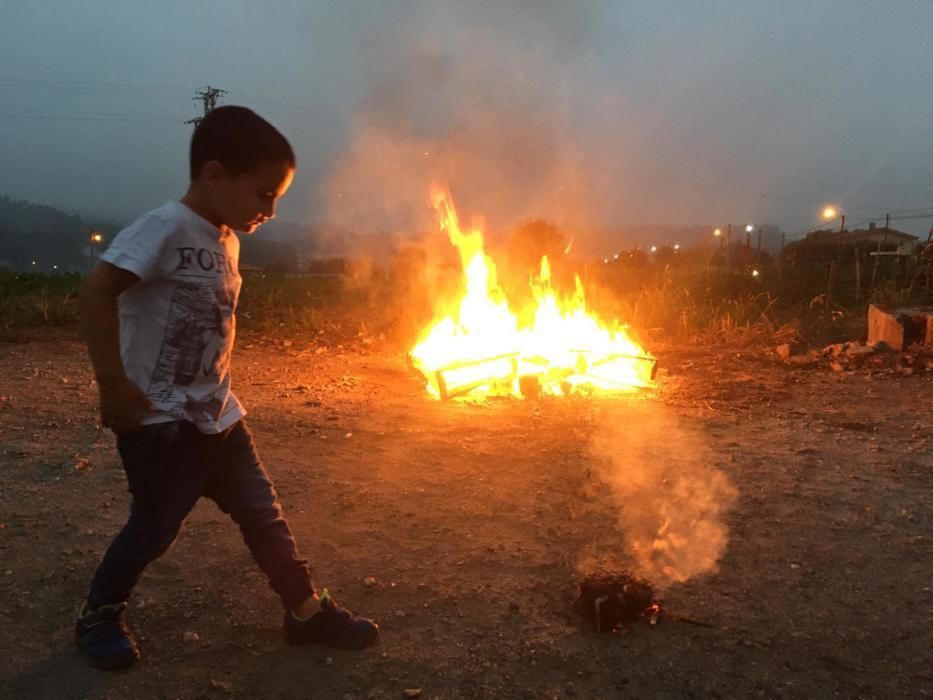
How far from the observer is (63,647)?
2.14 meters

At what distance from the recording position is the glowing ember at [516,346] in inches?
235

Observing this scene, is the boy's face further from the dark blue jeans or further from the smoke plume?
the smoke plume

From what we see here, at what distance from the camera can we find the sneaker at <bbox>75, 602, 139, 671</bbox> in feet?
6.63

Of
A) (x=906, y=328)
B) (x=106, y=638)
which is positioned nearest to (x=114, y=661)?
(x=106, y=638)

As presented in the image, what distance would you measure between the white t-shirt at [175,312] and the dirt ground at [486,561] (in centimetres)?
88

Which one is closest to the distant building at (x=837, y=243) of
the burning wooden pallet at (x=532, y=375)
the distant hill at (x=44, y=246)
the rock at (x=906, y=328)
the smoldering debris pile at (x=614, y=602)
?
the rock at (x=906, y=328)

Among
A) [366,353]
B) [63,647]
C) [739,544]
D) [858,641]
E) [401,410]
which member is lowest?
[63,647]

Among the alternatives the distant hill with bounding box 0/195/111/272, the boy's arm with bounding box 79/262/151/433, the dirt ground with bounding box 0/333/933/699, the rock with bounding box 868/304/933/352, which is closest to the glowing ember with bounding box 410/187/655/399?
the dirt ground with bounding box 0/333/933/699

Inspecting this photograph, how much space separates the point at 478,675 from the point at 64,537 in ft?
6.69

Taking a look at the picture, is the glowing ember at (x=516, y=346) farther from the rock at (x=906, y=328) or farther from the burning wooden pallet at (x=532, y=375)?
the rock at (x=906, y=328)

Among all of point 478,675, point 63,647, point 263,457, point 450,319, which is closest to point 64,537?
point 63,647

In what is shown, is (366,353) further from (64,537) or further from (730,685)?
(730,685)

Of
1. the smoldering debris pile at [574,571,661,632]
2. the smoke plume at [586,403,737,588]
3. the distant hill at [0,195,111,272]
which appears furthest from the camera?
the distant hill at [0,195,111,272]

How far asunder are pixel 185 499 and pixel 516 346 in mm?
4913
